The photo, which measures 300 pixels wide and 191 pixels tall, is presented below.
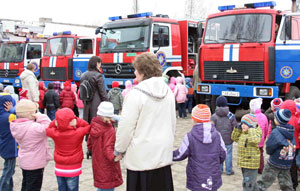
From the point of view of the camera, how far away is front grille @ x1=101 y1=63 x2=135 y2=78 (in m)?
11.9

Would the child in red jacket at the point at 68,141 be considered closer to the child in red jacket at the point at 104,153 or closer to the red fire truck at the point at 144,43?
the child in red jacket at the point at 104,153

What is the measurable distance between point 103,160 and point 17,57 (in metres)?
14.3

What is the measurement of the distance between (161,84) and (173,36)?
9119mm

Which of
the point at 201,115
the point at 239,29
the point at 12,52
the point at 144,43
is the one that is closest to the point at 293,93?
the point at 239,29

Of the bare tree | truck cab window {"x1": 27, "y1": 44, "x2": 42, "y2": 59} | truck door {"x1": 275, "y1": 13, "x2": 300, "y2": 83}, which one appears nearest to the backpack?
truck door {"x1": 275, "y1": 13, "x2": 300, "y2": 83}

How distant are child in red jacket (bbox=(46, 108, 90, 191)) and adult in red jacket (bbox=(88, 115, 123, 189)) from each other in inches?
7.5

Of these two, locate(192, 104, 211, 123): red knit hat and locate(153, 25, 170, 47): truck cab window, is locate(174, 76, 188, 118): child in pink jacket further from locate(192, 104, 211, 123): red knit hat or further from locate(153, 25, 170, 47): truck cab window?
locate(192, 104, 211, 123): red knit hat

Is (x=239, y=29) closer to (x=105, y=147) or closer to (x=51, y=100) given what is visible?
(x=51, y=100)

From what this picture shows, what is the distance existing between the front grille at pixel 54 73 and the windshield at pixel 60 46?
24.8 inches

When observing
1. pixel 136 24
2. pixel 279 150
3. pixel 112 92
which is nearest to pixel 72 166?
pixel 279 150

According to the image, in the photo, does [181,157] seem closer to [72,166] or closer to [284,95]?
[72,166]

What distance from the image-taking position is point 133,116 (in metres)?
3.28

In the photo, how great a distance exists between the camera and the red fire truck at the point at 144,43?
11.6m

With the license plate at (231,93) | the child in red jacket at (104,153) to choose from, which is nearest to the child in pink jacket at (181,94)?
the license plate at (231,93)
